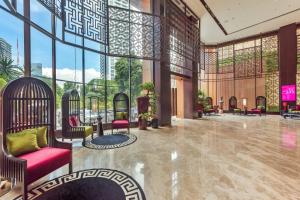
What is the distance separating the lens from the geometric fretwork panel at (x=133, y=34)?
252 inches

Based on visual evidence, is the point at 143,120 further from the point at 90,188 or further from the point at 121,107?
the point at 90,188

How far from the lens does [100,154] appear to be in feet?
13.1

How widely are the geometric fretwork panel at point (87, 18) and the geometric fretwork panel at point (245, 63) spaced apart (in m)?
11.3

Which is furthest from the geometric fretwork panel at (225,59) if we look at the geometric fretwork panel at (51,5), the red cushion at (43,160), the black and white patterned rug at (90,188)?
the red cushion at (43,160)

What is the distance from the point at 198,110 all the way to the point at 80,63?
7.40 meters

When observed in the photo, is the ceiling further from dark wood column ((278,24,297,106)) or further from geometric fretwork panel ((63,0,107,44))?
geometric fretwork panel ((63,0,107,44))

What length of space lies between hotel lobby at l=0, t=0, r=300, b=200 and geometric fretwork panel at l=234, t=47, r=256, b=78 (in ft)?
2.49

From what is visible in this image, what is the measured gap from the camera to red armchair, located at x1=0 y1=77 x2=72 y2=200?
222cm

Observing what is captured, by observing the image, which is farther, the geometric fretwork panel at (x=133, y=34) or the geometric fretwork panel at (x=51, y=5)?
the geometric fretwork panel at (x=133, y=34)

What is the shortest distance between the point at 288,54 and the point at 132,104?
10.6 meters

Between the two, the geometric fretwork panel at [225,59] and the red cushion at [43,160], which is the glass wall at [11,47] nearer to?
the red cushion at [43,160]

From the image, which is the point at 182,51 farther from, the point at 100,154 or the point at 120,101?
the point at 100,154

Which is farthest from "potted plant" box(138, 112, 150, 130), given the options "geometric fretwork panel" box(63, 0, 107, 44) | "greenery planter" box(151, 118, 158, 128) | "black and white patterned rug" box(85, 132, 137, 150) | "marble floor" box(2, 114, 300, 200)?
"geometric fretwork panel" box(63, 0, 107, 44)

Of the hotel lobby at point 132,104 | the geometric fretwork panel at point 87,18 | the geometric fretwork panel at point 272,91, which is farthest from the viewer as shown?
the geometric fretwork panel at point 272,91
